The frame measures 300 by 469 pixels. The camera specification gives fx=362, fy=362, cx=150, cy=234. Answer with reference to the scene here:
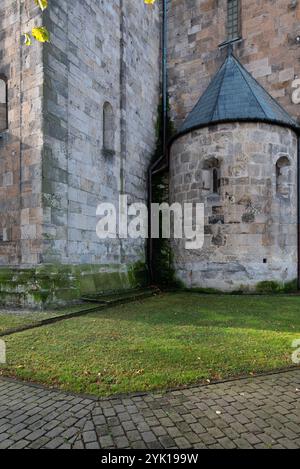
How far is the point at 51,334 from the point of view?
552 cm

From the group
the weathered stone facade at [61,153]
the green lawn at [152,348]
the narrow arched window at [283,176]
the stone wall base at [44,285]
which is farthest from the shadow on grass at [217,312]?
the narrow arched window at [283,176]

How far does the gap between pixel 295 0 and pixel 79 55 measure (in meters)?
7.64

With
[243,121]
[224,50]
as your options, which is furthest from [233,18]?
[243,121]

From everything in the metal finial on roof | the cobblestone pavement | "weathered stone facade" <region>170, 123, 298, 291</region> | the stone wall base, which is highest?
the metal finial on roof

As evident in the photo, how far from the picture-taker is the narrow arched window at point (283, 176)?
10.5m

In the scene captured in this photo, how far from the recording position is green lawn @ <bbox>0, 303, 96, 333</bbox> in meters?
6.04

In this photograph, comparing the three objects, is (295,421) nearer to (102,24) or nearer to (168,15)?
(102,24)

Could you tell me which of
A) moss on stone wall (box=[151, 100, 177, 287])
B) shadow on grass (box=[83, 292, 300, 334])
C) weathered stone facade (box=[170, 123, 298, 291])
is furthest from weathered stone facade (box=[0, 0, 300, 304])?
shadow on grass (box=[83, 292, 300, 334])

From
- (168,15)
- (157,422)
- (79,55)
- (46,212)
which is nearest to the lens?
(157,422)

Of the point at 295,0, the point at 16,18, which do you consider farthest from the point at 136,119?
the point at 295,0

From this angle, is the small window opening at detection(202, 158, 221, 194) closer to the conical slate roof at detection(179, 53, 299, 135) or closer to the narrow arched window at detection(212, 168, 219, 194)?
the narrow arched window at detection(212, 168, 219, 194)

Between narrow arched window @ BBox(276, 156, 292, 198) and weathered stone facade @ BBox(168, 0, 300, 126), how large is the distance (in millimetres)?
2022
